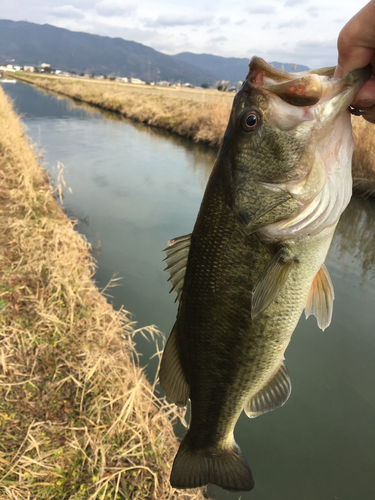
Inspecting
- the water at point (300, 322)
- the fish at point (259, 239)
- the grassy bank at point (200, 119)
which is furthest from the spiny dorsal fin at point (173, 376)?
the grassy bank at point (200, 119)

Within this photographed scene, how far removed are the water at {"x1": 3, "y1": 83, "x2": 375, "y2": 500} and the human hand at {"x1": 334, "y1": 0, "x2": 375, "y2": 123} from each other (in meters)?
3.42

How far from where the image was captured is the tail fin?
160cm

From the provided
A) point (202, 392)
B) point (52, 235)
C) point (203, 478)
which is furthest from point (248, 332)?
point (52, 235)

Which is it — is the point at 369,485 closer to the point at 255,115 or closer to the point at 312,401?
the point at 312,401

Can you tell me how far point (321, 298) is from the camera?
57.4 inches

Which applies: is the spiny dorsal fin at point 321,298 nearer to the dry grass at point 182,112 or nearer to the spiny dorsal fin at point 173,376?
the spiny dorsal fin at point 173,376

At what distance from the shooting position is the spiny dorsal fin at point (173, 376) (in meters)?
1.64

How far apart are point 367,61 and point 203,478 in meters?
2.04

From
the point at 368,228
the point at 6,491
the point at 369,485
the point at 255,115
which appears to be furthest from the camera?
the point at 368,228

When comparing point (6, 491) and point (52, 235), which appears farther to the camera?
point (52, 235)

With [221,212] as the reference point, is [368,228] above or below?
below

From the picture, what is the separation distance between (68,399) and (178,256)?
2.21 m

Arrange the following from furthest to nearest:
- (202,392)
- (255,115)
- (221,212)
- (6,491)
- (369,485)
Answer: (369,485) → (6,491) → (202,392) → (221,212) → (255,115)

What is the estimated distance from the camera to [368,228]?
8.23 m
